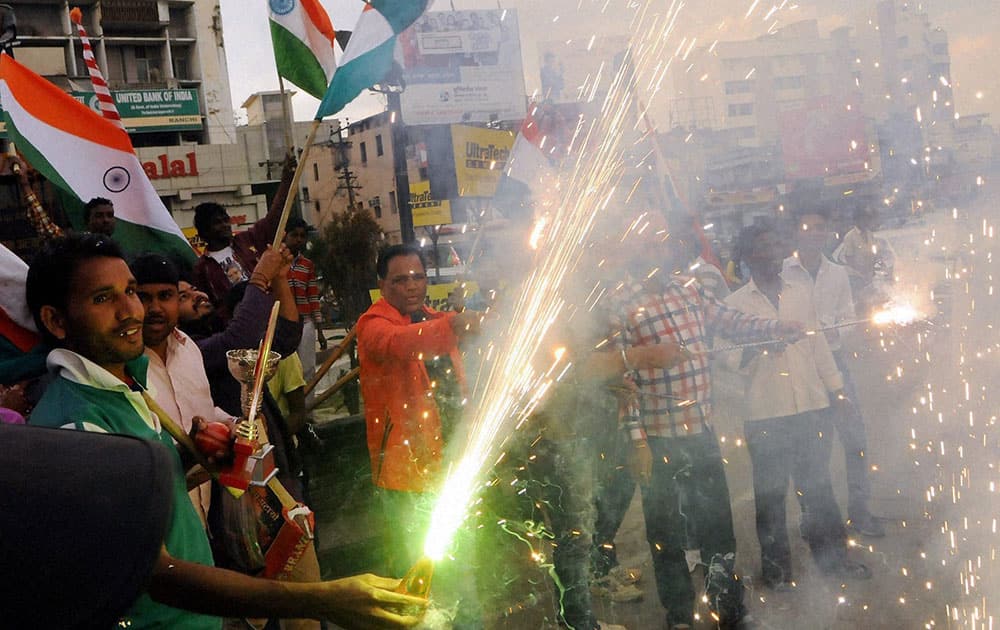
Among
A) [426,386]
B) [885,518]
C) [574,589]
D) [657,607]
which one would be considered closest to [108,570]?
[426,386]

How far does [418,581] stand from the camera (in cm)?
193

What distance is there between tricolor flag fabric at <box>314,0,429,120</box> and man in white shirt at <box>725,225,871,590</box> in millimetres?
2246

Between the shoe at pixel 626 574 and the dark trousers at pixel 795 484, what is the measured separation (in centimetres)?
69

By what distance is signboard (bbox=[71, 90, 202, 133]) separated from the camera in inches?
1321

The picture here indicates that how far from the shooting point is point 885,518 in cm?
483

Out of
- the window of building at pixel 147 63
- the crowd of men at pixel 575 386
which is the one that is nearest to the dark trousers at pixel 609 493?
the crowd of men at pixel 575 386

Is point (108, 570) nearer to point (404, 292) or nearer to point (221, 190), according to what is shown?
point (404, 292)

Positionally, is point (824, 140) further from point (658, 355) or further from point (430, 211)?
point (430, 211)

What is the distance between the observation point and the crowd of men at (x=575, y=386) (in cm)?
238

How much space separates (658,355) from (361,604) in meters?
2.33

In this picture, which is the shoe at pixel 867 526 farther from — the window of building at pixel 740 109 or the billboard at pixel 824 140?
the window of building at pixel 740 109

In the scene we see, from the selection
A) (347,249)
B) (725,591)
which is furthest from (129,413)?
(347,249)

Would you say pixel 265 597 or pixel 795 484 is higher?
pixel 265 597

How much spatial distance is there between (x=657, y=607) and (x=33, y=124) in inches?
160
